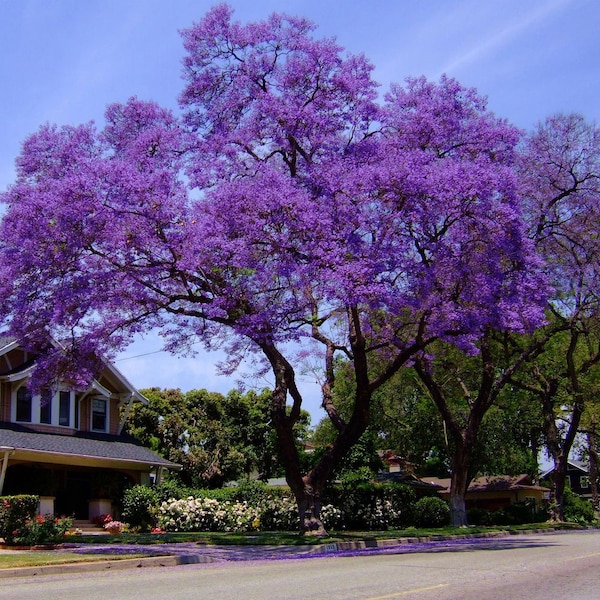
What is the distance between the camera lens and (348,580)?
11.2 m

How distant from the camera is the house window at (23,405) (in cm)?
2928

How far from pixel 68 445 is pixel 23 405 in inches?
97.2

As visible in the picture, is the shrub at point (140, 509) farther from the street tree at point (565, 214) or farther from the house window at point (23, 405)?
the street tree at point (565, 214)

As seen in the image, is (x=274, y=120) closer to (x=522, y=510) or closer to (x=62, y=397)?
(x=62, y=397)

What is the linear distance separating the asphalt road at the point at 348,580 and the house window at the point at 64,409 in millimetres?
17375

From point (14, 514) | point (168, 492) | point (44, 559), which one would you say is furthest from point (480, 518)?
point (44, 559)

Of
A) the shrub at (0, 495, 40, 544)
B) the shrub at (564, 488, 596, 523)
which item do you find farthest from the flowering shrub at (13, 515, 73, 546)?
the shrub at (564, 488, 596, 523)

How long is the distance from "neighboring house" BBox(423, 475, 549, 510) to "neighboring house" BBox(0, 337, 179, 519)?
26700 mm

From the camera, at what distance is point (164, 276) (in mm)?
20359

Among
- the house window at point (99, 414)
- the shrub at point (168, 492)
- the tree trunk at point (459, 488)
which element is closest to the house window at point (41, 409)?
the house window at point (99, 414)

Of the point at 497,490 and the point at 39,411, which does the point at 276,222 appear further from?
the point at 497,490

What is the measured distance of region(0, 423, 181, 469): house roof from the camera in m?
26.8

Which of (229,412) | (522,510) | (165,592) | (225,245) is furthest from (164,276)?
(522,510)

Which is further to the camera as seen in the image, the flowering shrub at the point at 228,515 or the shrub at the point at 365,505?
the shrub at the point at 365,505
